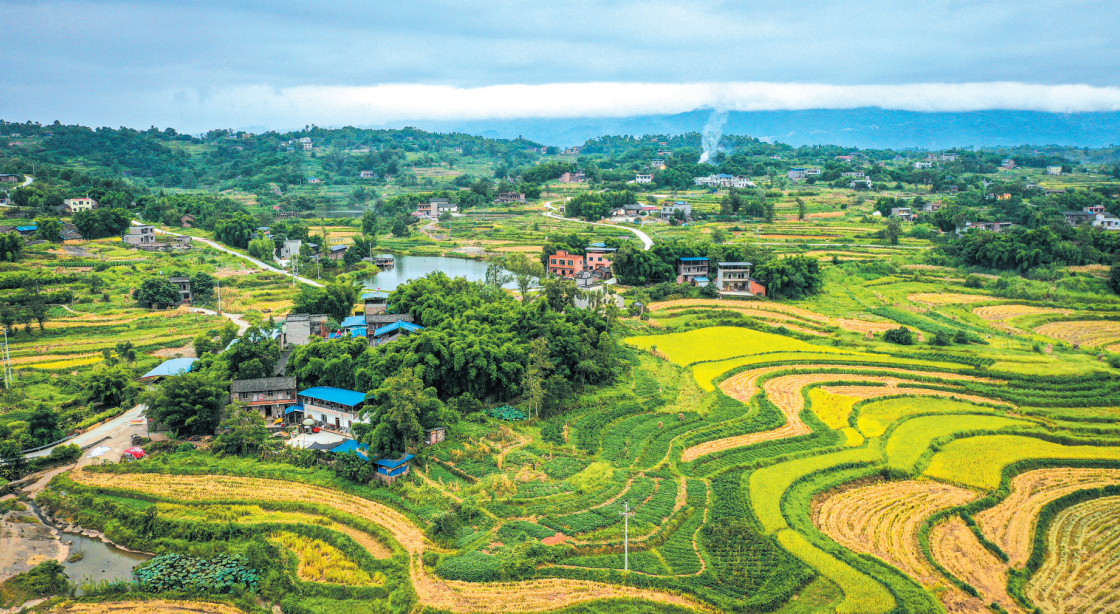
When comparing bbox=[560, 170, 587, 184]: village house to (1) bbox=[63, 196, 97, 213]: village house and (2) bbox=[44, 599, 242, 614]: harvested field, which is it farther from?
(2) bbox=[44, 599, 242, 614]: harvested field

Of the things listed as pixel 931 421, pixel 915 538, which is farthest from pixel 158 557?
pixel 931 421

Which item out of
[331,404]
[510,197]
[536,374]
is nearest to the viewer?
[331,404]

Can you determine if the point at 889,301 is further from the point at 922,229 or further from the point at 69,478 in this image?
the point at 69,478

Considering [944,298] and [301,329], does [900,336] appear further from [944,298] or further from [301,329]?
[301,329]

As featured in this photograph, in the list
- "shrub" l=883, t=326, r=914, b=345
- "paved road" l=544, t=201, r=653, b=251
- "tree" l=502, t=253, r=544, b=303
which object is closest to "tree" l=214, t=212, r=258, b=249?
"tree" l=502, t=253, r=544, b=303

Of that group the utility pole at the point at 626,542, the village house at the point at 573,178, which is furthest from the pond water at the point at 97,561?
the village house at the point at 573,178

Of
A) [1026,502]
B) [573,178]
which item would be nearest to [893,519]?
[1026,502]
